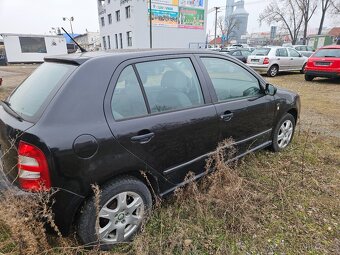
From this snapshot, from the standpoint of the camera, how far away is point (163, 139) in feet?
7.55

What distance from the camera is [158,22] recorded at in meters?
30.9

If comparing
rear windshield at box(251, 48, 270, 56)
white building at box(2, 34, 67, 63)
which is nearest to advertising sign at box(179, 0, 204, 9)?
white building at box(2, 34, 67, 63)

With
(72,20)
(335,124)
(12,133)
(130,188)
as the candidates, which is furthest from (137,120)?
(72,20)

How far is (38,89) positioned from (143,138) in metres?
1.01

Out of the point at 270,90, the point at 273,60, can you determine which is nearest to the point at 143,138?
the point at 270,90

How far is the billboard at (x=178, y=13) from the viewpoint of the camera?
30.5 metres

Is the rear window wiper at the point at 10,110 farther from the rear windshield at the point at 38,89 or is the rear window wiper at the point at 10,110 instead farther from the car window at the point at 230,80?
the car window at the point at 230,80

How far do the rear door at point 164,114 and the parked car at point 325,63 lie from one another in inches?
406

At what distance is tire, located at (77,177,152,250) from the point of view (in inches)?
78.4

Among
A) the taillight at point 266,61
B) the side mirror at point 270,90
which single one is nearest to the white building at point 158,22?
the taillight at point 266,61

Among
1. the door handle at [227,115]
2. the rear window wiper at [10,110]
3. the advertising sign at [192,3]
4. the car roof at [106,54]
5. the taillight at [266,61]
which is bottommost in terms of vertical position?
the taillight at [266,61]

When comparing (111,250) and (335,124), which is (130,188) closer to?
(111,250)

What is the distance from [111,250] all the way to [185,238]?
66 centimetres

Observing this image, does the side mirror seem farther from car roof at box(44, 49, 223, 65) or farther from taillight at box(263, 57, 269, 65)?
taillight at box(263, 57, 269, 65)
